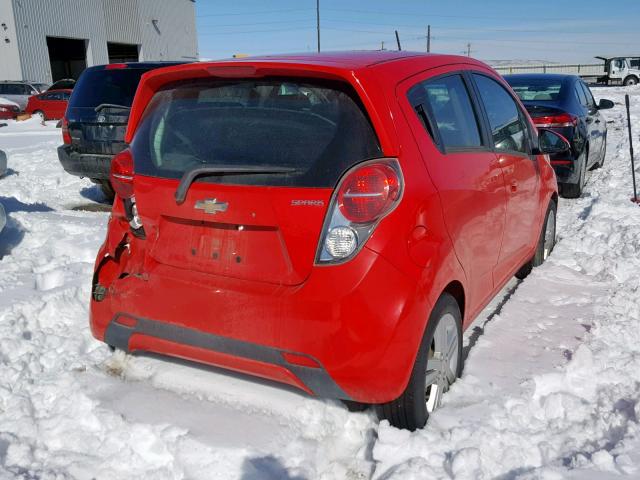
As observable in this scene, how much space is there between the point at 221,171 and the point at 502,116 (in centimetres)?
213

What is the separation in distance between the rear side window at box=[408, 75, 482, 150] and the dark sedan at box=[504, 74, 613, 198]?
4.79 meters

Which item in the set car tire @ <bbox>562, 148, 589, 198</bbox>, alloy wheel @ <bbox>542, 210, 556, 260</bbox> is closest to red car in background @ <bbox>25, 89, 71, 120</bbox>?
car tire @ <bbox>562, 148, 589, 198</bbox>

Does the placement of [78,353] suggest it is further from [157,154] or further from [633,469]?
[633,469]

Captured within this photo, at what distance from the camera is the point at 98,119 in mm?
7430

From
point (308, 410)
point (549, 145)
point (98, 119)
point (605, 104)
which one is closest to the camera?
point (308, 410)

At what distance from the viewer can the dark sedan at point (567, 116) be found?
7898 millimetres

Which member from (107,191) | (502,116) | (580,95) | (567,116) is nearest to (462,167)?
(502,116)

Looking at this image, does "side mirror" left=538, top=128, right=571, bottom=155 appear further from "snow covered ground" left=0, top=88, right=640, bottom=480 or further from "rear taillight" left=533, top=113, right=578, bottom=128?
"rear taillight" left=533, top=113, right=578, bottom=128

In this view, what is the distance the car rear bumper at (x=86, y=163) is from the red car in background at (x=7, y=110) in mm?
17444

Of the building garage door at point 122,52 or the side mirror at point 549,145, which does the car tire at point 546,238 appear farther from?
the building garage door at point 122,52

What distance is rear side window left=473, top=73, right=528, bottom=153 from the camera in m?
3.85

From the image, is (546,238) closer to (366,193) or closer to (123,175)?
(366,193)

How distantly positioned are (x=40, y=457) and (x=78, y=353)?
3.26 feet

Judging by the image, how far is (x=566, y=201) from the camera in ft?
26.8
